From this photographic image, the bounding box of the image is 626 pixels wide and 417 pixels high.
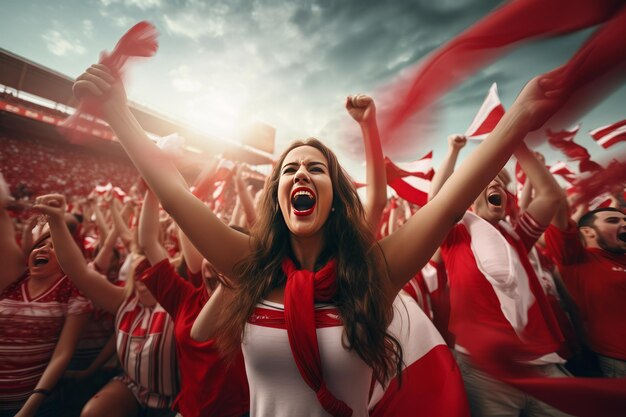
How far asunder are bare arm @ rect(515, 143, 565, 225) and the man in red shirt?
252 mm

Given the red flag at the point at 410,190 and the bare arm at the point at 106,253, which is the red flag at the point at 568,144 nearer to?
the red flag at the point at 410,190

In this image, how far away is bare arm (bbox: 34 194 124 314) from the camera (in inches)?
72.8

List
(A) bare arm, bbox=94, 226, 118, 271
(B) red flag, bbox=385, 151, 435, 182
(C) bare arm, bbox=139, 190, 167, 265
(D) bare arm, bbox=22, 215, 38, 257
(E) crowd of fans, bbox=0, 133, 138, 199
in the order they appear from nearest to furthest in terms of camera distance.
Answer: (C) bare arm, bbox=139, 190, 167, 265
(D) bare arm, bbox=22, 215, 38, 257
(B) red flag, bbox=385, 151, 435, 182
(A) bare arm, bbox=94, 226, 118, 271
(E) crowd of fans, bbox=0, 133, 138, 199

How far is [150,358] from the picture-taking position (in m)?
2.04

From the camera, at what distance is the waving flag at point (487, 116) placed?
175 centimetres

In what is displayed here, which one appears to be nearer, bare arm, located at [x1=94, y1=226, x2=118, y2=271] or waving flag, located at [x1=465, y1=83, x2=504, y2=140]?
waving flag, located at [x1=465, y1=83, x2=504, y2=140]

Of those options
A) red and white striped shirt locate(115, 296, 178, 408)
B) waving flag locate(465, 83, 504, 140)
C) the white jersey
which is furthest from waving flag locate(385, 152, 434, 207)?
red and white striped shirt locate(115, 296, 178, 408)

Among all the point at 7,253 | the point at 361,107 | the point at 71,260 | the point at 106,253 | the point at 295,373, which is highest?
the point at 361,107

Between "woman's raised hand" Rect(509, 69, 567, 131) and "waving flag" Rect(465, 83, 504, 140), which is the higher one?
"waving flag" Rect(465, 83, 504, 140)

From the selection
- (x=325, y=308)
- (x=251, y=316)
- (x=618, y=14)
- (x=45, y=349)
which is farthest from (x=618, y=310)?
(x=45, y=349)

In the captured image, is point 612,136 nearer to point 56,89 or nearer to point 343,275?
point 343,275

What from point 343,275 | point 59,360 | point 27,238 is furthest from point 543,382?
point 27,238

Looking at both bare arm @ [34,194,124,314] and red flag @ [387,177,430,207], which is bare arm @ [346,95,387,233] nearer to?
red flag @ [387,177,430,207]

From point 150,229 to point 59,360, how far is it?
4.54 feet
